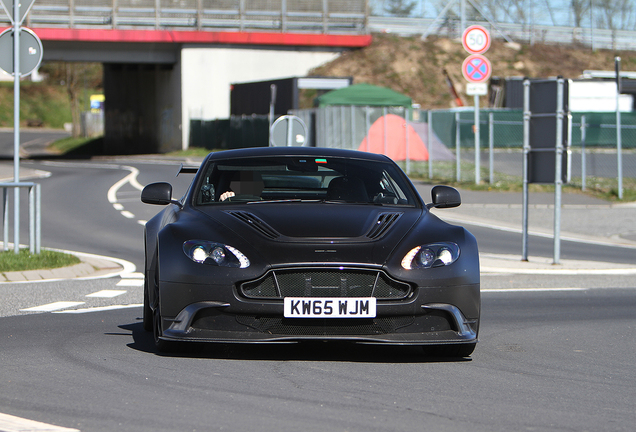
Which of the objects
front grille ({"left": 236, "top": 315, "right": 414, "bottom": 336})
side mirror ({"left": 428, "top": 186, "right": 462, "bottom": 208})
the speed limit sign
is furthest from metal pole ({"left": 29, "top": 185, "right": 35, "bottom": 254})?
the speed limit sign

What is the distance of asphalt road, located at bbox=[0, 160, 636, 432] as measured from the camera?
4777 millimetres

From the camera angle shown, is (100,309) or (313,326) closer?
(313,326)

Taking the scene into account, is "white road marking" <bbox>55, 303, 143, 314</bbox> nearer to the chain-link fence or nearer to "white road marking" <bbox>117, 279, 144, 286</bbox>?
"white road marking" <bbox>117, 279, 144, 286</bbox>

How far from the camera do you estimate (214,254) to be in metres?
5.97

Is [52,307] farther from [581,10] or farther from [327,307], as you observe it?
[581,10]

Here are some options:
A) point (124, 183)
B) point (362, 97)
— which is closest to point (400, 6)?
point (362, 97)

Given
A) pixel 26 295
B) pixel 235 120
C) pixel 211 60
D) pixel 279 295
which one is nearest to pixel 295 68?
pixel 211 60

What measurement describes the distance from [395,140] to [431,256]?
102 feet

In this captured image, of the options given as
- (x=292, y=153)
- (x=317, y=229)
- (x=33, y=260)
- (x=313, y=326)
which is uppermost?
(x=292, y=153)

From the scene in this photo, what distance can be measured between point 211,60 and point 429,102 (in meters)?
11.3

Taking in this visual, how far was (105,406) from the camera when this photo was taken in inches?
196

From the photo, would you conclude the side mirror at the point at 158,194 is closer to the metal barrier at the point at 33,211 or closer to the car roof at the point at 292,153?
the car roof at the point at 292,153

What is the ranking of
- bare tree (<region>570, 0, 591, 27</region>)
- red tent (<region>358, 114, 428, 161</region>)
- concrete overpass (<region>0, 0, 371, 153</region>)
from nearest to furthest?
red tent (<region>358, 114, 428, 161</region>) < concrete overpass (<region>0, 0, 371, 153</region>) < bare tree (<region>570, 0, 591, 27</region>)

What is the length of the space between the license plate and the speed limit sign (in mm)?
18180
